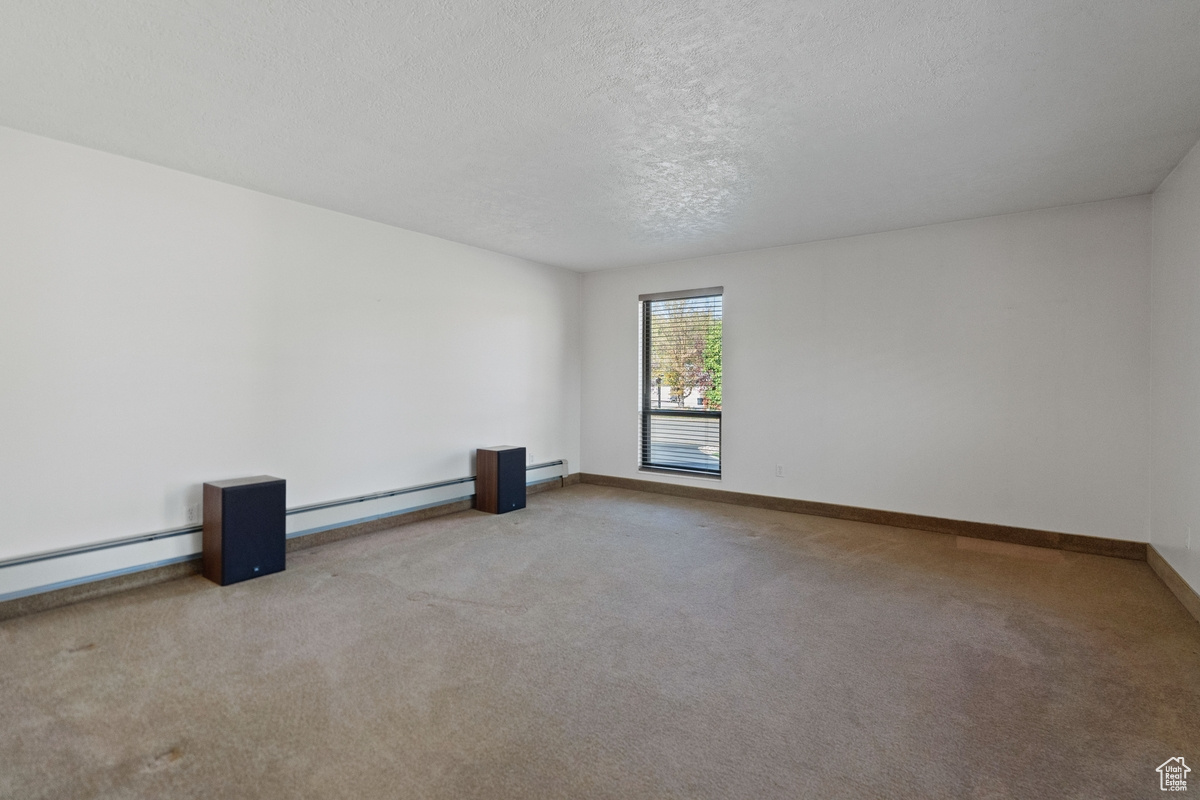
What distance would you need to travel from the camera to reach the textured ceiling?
87.3 inches

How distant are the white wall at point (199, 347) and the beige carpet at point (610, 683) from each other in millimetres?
765

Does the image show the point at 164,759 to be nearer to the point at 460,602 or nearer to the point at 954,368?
the point at 460,602

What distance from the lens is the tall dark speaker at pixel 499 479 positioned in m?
5.70

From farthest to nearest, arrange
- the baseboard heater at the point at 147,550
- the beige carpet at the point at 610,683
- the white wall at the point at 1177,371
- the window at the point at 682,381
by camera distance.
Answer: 1. the window at the point at 682,381
2. the white wall at the point at 1177,371
3. the baseboard heater at the point at 147,550
4. the beige carpet at the point at 610,683

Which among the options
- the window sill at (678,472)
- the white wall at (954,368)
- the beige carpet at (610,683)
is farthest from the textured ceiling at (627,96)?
the window sill at (678,472)

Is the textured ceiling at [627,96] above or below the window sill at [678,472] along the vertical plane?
above

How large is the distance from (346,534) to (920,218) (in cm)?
546

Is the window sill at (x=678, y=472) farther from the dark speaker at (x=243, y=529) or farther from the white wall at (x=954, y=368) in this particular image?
the dark speaker at (x=243, y=529)

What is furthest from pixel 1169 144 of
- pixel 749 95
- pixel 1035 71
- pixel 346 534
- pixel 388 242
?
pixel 346 534

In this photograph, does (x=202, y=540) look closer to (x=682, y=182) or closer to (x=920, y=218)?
(x=682, y=182)

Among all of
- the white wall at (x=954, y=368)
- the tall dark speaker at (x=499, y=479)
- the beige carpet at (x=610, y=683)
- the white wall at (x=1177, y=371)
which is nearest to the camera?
the beige carpet at (x=610, y=683)

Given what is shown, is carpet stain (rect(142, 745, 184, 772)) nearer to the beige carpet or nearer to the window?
the beige carpet

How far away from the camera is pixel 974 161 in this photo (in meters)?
3.61

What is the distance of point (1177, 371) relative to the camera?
12.1ft
